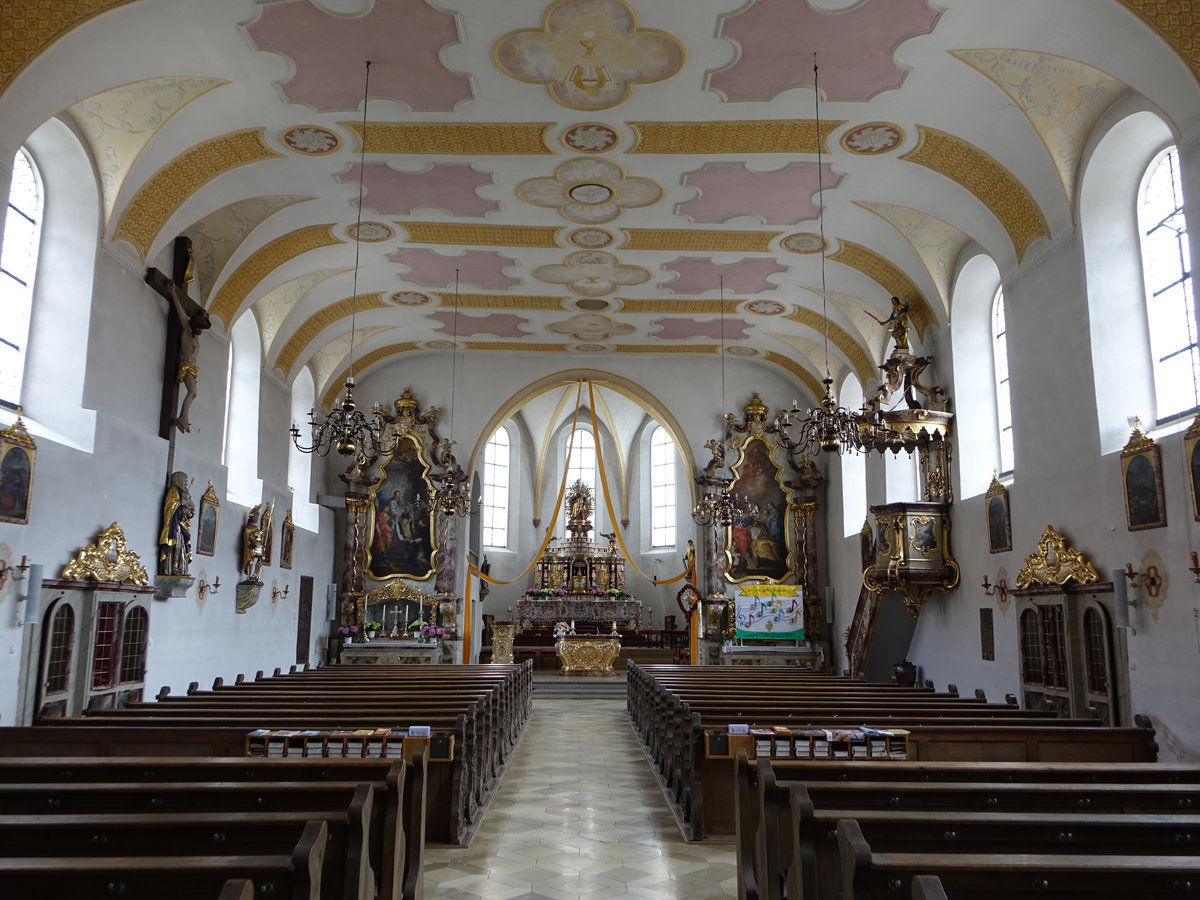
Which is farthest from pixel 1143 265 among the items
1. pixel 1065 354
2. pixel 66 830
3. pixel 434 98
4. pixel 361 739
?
pixel 66 830

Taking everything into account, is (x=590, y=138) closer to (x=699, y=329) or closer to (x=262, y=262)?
(x=262, y=262)

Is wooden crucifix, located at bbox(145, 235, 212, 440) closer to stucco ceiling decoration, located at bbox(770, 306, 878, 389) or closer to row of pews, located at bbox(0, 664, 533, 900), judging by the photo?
row of pews, located at bbox(0, 664, 533, 900)

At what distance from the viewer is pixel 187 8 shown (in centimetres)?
Answer: 839

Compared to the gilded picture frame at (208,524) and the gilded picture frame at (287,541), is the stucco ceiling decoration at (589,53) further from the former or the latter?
the gilded picture frame at (287,541)

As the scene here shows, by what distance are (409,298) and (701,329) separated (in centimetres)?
592

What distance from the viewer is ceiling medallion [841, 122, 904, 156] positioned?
422 inches

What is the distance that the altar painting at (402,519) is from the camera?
2017 cm

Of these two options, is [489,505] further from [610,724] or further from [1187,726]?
[1187,726]

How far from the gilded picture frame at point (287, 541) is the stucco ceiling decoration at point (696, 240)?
25.6 feet

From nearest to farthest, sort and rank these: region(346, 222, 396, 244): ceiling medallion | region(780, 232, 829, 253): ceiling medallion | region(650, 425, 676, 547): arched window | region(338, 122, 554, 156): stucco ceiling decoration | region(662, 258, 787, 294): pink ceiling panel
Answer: region(338, 122, 554, 156): stucco ceiling decoration, region(346, 222, 396, 244): ceiling medallion, region(780, 232, 829, 253): ceiling medallion, region(662, 258, 787, 294): pink ceiling panel, region(650, 425, 676, 547): arched window

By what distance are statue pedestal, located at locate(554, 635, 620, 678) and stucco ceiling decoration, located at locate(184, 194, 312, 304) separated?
1126 cm

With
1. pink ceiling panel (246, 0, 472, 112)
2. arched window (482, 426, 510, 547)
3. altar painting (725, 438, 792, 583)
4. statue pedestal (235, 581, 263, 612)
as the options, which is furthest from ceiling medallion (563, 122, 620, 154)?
arched window (482, 426, 510, 547)

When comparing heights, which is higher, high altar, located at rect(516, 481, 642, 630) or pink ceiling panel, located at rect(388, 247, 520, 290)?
pink ceiling panel, located at rect(388, 247, 520, 290)

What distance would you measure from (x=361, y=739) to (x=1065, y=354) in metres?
8.21
